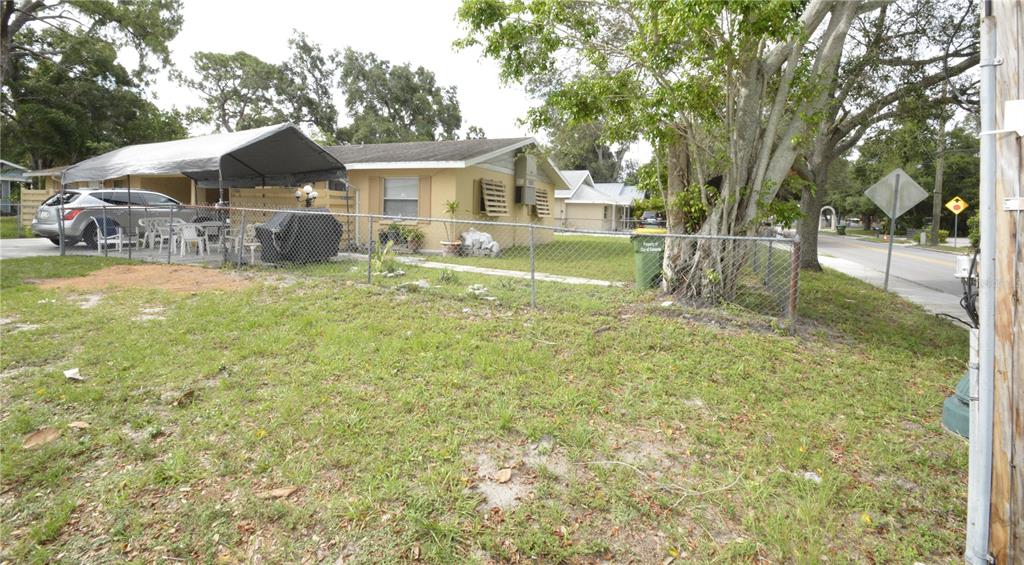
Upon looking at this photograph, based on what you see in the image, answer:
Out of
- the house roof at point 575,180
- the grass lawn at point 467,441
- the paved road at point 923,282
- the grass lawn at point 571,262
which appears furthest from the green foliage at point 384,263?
the house roof at point 575,180

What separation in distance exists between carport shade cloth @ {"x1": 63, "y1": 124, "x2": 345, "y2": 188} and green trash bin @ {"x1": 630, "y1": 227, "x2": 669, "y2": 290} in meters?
8.40

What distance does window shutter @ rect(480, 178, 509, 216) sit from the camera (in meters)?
14.8

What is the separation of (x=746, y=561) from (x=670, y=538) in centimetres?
33

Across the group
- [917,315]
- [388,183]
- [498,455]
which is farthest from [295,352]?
[388,183]

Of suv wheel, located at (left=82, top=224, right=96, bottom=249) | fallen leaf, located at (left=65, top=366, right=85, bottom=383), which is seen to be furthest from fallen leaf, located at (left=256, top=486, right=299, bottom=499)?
suv wheel, located at (left=82, top=224, right=96, bottom=249)

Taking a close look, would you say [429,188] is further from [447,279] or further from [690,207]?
[690,207]

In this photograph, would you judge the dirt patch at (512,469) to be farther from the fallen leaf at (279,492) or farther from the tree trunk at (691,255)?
the tree trunk at (691,255)

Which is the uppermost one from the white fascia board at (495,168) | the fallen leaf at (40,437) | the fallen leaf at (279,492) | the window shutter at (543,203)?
the white fascia board at (495,168)

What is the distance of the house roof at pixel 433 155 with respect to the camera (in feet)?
44.7

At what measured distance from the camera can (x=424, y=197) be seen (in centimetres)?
1441

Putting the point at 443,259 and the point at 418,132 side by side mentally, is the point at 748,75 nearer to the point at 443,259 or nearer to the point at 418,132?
the point at 443,259

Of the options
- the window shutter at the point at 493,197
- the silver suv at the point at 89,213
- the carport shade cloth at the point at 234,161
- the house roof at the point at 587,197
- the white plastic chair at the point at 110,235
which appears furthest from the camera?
the house roof at the point at 587,197

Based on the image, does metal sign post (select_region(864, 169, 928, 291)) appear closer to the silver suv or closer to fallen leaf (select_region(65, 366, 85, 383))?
fallen leaf (select_region(65, 366, 85, 383))

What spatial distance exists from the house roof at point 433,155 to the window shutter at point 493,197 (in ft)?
2.71
